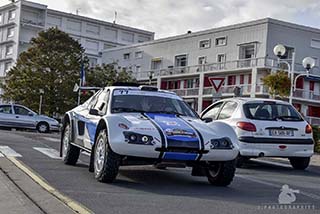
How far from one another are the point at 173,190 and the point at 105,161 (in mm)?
1025

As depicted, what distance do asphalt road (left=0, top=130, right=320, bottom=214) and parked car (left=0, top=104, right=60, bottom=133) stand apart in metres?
17.0

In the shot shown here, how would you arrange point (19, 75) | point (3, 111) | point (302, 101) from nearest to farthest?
point (3, 111), point (19, 75), point (302, 101)

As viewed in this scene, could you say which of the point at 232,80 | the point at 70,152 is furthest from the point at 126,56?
the point at 70,152

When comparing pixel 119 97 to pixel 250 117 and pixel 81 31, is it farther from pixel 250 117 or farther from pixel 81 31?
pixel 81 31

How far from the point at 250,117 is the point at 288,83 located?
717 inches

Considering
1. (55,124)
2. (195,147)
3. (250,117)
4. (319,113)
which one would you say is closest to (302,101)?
(319,113)

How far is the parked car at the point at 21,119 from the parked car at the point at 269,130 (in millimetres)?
17733

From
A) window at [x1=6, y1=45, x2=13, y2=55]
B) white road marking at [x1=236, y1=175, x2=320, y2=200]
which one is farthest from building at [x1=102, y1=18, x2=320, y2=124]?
white road marking at [x1=236, y1=175, x2=320, y2=200]

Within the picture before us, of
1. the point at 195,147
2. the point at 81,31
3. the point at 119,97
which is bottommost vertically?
the point at 195,147

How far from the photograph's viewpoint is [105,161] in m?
7.84

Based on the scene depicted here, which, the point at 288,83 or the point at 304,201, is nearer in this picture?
the point at 304,201

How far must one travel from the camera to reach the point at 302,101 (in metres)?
53.5

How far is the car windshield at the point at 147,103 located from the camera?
8.94 meters

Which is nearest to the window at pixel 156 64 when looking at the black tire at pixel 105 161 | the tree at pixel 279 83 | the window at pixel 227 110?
the tree at pixel 279 83
